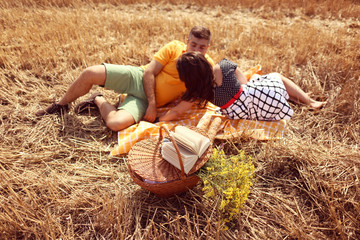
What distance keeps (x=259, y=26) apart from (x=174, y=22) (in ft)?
6.47

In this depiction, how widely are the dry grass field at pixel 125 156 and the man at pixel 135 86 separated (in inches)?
7.7

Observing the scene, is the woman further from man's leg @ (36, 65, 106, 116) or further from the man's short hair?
man's leg @ (36, 65, 106, 116)

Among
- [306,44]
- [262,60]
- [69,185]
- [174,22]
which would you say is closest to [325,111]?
[262,60]

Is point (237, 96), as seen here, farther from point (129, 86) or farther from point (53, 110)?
point (53, 110)

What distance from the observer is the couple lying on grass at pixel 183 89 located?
2.56m

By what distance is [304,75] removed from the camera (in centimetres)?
355

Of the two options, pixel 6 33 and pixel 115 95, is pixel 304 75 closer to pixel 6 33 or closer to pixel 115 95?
pixel 115 95

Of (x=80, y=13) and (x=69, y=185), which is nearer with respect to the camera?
(x=69, y=185)

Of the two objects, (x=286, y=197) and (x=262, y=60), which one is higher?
(x=262, y=60)

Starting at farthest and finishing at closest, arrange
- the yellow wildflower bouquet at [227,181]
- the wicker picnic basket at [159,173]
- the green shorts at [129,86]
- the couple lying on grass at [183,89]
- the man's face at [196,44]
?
the green shorts at [129,86]
the man's face at [196,44]
the couple lying on grass at [183,89]
the wicker picnic basket at [159,173]
the yellow wildflower bouquet at [227,181]

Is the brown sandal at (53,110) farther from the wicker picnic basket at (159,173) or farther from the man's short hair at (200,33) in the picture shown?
the man's short hair at (200,33)

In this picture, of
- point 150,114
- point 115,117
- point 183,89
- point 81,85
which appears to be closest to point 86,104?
point 81,85

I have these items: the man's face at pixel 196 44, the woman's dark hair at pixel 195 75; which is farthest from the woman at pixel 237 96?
the man's face at pixel 196 44

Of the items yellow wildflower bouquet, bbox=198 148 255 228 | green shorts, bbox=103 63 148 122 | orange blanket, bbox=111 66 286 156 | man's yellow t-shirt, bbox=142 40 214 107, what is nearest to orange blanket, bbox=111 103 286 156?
orange blanket, bbox=111 66 286 156
